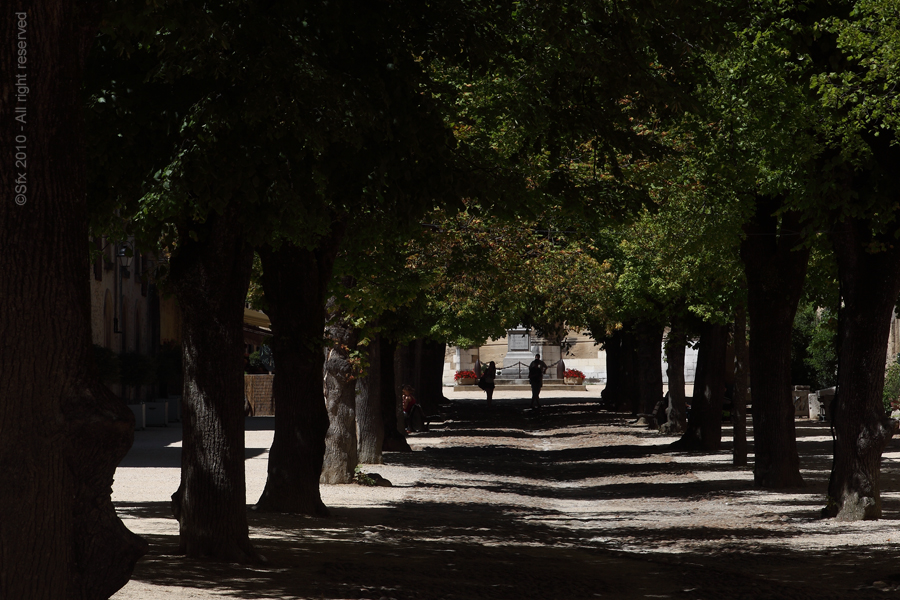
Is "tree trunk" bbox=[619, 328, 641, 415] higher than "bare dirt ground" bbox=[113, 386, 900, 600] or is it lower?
higher

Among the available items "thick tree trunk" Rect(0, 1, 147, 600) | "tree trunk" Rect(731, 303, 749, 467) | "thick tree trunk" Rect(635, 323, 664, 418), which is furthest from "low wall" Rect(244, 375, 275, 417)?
"thick tree trunk" Rect(0, 1, 147, 600)

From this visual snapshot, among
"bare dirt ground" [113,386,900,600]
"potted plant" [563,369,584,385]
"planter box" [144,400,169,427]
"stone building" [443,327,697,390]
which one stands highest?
"stone building" [443,327,697,390]

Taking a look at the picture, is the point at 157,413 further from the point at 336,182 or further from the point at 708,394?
the point at 336,182

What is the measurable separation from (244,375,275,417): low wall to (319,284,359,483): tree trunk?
2215cm

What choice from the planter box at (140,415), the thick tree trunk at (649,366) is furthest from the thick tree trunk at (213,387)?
the thick tree trunk at (649,366)

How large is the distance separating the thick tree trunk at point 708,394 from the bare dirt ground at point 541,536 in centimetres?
172

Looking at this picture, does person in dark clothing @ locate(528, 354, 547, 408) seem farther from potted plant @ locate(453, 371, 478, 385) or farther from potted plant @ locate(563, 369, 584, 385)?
potted plant @ locate(563, 369, 584, 385)

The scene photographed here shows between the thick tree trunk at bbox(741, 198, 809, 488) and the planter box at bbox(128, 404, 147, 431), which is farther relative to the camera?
the planter box at bbox(128, 404, 147, 431)

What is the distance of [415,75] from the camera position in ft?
31.6

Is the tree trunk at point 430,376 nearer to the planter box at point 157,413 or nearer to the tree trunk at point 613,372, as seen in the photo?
the tree trunk at point 613,372

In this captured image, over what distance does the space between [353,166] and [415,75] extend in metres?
0.96

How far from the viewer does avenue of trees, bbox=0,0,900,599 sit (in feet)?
17.8

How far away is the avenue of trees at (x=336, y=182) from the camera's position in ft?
17.8

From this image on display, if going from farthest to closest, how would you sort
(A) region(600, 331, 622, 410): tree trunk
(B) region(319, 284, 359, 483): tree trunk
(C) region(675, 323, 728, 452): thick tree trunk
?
1. (A) region(600, 331, 622, 410): tree trunk
2. (C) region(675, 323, 728, 452): thick tree trunk
3. (B) region(319, 284, 359, 483): tree trunk
